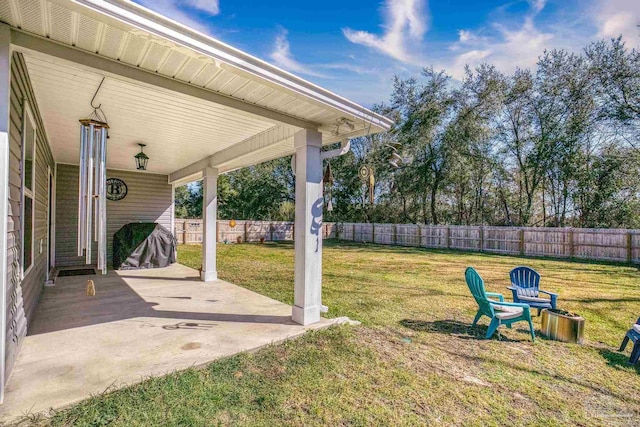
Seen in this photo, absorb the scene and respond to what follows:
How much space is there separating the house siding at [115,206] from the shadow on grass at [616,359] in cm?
946

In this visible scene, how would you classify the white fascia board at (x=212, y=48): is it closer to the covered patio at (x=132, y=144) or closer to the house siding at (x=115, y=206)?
the covered patio at (x=132, y=144)

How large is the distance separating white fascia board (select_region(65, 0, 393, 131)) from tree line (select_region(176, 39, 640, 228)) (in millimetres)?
7108

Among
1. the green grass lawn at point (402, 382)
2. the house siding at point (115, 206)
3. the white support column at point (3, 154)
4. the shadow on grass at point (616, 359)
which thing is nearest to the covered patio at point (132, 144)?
the white support column at point (3, 154)

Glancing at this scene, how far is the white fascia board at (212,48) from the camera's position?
1.79m

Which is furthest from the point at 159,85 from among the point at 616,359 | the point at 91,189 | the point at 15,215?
the point at 616,359

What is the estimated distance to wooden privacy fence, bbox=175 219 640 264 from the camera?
10781mm

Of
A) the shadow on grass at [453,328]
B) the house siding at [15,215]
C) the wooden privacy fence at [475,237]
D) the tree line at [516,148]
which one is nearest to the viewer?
the house siding at [15,215]

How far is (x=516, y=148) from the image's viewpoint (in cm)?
1583

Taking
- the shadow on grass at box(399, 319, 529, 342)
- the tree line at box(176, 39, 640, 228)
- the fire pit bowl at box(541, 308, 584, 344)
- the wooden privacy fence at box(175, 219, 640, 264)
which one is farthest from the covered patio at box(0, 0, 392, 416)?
the wooden privacy fence at box(175, 219, 640, 264)

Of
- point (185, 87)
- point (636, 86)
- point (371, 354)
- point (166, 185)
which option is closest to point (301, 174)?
point (185, 87)

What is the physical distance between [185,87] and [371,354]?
2978mm

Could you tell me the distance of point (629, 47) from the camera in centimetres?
1165

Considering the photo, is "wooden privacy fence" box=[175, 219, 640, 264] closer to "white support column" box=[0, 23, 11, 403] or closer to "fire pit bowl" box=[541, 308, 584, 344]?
"fire pit bowl" box=[541, 308, 584, 344]

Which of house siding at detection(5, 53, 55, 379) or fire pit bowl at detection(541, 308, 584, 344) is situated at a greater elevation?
house siding at detection(5, 53, 55, 379)
